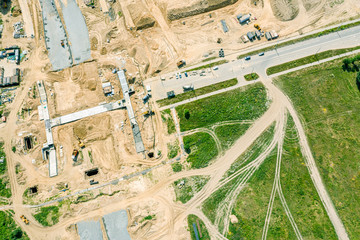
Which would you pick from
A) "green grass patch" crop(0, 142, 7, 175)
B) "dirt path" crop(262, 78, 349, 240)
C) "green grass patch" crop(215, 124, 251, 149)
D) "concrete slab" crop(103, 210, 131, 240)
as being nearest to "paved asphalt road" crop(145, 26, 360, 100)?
"dirt path" crop(262, 78, 349, 240)

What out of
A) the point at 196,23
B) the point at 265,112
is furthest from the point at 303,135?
the point at 196,23

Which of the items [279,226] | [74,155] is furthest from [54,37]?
[279,226]

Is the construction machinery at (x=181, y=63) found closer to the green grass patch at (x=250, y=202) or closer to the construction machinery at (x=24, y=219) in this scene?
the green grass patch at (x=250, y=202)

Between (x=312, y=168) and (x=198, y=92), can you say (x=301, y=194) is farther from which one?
(x=198, y=92)

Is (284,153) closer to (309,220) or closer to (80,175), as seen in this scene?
(309,220)

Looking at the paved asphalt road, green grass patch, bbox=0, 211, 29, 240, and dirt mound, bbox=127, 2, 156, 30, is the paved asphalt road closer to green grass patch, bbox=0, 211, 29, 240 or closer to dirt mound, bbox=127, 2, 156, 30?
dirt mound, bbox=127, 2, 156, 30

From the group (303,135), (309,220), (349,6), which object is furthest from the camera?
(349,6)
